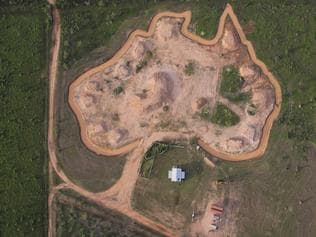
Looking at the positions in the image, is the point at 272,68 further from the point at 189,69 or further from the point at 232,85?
the point at 189,69

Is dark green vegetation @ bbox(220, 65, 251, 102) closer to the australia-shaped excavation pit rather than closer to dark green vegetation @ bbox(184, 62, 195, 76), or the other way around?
the australia-shaped excavation pit

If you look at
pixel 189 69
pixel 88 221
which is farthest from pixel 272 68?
pixel 88 221

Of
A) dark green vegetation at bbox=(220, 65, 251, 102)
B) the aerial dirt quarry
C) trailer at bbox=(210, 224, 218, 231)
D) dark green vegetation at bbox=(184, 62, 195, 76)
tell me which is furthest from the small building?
dark green vegetation at bbox=(184, 62, 195, 76)

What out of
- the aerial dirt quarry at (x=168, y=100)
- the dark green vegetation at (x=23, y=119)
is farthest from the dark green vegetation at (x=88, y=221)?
the dark green vegetation at (x=23, y=119)

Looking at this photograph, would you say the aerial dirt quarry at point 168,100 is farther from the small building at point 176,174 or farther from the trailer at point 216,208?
the small building at point 176,174

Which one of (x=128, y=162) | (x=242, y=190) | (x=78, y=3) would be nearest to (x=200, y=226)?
(x=242, y=190)

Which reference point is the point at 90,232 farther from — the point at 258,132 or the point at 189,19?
the point at 189,19
